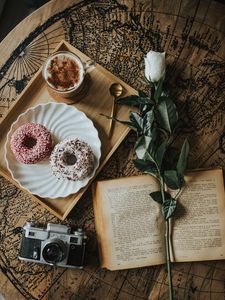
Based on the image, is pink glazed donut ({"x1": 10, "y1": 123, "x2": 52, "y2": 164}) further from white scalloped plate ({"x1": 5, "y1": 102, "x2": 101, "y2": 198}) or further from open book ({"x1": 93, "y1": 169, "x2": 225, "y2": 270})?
open book ({"x1": 93, "y1": 169, "x2": 225, "y2": 270})

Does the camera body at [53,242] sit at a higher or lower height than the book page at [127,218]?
lower

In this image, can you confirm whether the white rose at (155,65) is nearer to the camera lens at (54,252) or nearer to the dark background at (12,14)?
the camera lens at (54,252)

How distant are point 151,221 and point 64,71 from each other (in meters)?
0.55

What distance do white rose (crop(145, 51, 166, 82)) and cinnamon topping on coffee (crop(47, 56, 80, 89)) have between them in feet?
0.74

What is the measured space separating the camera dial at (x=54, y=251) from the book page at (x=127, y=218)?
0.41 ft

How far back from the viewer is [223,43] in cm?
141

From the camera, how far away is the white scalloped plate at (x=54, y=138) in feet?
4.55

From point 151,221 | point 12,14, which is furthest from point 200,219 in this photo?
point 12,14

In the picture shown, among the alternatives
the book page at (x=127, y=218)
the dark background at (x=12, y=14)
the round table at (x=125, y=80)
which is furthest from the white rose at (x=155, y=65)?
the dark background at (x=12, y=14)

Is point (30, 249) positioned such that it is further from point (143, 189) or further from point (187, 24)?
point (187, 24)

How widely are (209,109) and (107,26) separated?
1.39ft

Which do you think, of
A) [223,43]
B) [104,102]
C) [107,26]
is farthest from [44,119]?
[223,43]

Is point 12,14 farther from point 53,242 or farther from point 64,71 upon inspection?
point 53,242

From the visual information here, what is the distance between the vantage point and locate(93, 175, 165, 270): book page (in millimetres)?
1390
